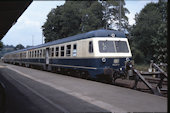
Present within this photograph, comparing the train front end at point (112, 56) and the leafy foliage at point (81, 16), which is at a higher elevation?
the leafy foliage at point (81, 16)

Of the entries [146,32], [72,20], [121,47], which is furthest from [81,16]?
[121,47]

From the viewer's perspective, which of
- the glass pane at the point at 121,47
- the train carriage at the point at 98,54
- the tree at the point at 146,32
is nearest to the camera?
the train carriage at the point at 98,54

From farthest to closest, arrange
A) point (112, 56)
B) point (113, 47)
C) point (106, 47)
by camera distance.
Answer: point (113, 47) → point (106, 47) → point (112, 56)

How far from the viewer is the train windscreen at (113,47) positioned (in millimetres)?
13395

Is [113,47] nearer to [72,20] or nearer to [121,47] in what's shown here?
[121,47]

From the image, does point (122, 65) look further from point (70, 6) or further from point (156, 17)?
point (156, 17)

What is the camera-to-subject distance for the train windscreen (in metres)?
13.4

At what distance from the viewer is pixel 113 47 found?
13.7m

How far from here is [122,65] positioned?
529 inches

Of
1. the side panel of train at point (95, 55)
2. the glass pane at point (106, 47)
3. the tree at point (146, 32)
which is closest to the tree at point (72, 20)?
the tree at point (146, 32)

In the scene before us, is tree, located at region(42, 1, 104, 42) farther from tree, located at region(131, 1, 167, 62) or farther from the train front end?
the train front end

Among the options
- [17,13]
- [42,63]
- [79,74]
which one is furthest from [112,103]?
[42,63]

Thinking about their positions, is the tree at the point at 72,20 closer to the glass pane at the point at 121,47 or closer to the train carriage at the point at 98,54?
the train carriage at the point at 98,54

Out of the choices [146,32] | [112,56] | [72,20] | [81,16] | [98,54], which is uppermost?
[81,16]
